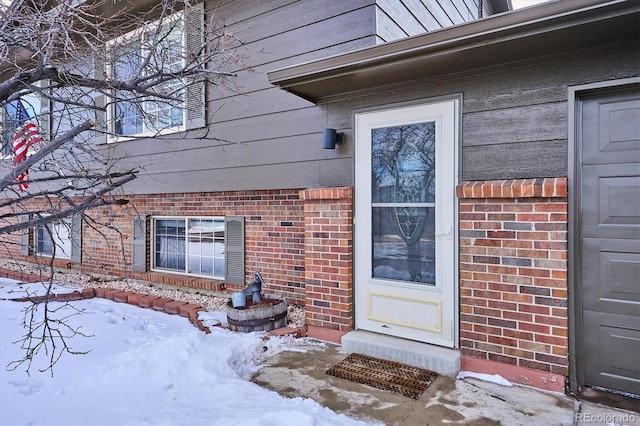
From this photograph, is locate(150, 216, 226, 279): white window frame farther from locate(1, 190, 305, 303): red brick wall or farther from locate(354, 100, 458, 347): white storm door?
locate(354, 100, 458, 347): white storm door

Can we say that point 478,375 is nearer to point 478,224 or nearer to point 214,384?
point 478,224

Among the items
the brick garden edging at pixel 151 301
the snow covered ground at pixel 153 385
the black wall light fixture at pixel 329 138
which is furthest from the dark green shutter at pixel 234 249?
the black wall light fixture at pixel 329 138

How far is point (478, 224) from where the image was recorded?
9.39 ft

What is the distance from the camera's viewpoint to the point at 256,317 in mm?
3688

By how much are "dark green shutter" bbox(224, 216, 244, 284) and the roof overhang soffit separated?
6.93ft

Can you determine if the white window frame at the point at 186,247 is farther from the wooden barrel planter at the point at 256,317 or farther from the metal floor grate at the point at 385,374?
the metal floor grate at the point at 385,374

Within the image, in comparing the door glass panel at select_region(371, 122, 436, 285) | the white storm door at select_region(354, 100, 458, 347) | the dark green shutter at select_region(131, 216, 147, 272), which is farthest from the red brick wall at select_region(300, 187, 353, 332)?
the dark green shutter at select_region(131, 216, 147, 272)

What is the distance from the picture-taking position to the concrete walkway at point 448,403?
230cm

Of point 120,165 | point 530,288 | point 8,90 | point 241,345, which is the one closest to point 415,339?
point 530,288

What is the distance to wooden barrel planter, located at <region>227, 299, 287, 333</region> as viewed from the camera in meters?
3.68

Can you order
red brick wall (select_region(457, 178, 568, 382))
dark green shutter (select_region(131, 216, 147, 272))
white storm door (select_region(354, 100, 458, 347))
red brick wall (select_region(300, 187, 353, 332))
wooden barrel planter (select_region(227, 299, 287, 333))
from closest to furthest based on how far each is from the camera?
red brick wall (select_region(457, 178, 568, 382)), white storm door (select_region(354, 100, 458, 347)), red brick wall (select_region(300, 187, 353, 332)), wooden barrel planter (select_region(227, 299, 287, 333)), dark green shutter (select_region(131, 216, 147, 272))

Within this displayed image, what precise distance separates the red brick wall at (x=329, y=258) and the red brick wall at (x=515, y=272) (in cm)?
97

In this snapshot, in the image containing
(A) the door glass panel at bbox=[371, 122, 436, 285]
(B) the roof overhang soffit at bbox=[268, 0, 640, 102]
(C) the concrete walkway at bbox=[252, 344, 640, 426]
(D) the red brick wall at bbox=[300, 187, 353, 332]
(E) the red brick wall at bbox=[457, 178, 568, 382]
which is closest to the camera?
(B) the roof overhang soffit at bbox=[268, 0, 640, 102]

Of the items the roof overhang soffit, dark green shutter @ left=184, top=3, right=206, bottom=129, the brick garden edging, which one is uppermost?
dark green shutter @ left=184, top=3, right=206, bottom=129
